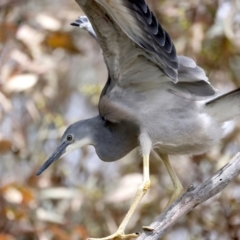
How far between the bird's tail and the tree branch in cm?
25

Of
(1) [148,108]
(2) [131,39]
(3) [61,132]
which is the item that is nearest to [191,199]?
(1) [148,108]

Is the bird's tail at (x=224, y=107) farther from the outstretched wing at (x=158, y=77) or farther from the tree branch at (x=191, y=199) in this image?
the tree branch at (x=191, y=199)

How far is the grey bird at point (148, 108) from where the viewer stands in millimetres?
2023

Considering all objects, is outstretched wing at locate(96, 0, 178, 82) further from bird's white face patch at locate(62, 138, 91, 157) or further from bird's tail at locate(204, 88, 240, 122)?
bird's white face patch at locate(62, 138, 91, 157)

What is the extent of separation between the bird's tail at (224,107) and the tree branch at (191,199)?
0.25 m

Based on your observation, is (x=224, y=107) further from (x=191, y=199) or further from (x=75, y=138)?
(x=75, y=138)

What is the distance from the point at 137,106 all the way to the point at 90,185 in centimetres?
119

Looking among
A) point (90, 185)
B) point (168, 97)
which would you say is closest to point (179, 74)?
point (168, 97)

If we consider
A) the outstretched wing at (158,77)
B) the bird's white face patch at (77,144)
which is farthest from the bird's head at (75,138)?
the outstretched wing at (158,77)

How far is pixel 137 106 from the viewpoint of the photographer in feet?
6.90

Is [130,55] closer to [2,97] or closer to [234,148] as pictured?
[2,97]

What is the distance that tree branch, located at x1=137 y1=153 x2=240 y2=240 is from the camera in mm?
1868

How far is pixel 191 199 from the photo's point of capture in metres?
1.89

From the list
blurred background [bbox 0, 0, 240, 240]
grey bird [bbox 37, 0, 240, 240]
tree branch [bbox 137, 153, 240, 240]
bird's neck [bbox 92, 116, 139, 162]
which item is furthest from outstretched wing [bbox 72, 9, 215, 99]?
blurred background [bbox 0, 0, 240, 240]
